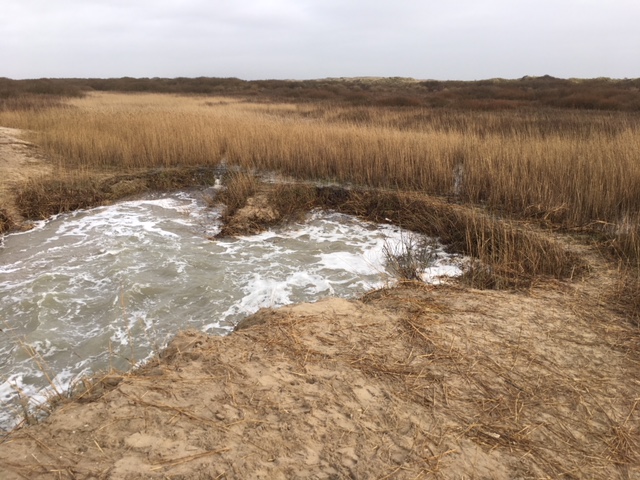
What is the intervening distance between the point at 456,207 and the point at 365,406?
14.9 feet

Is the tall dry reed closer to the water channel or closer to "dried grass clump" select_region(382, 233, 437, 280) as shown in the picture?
"dried grass clump" select_region(382, 233, 437, 280)

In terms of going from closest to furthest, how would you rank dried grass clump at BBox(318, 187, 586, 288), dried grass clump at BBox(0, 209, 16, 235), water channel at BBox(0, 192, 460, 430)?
water channel at BBox(0, 192, 460, 430) → dried grass clump at BBox(318, 187, 586, 288) → dried grass clump at BBox(0, 209, 16, 235)

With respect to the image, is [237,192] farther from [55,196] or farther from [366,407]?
[366,407]

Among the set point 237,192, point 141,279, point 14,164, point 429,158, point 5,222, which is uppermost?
point 429,158

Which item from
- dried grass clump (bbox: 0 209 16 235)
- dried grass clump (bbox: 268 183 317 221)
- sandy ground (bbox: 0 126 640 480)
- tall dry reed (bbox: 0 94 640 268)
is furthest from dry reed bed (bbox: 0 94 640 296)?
dried grass clump (bbox: 0 209 16 235)

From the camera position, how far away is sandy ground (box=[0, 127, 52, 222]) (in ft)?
23.3

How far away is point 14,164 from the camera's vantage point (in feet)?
27.6

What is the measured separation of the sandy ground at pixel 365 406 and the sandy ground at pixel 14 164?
5.95 metres

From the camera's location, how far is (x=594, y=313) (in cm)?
344

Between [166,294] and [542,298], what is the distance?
3.80 meters

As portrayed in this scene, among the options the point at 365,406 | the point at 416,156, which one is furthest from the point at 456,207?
the point at 365,406

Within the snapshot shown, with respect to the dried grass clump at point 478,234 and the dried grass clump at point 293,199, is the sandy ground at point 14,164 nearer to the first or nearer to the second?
the dried grass clump at point 293,199

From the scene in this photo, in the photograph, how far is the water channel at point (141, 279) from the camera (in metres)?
3.77

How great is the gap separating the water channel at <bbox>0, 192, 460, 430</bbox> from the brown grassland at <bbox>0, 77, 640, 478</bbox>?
2.13 ft
